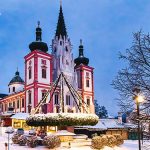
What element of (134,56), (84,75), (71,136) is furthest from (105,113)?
(134,56)

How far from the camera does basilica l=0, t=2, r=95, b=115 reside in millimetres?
55781

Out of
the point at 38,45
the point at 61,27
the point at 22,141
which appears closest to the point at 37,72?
the point at 38,45

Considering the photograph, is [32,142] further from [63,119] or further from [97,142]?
[97,142]

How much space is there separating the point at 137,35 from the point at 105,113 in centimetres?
8726

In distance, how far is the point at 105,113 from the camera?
9606 centimetres

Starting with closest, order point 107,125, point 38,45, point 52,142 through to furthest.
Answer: point 52,142 → point 107,125 → point 38,45

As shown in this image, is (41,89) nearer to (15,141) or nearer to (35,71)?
(35,71)

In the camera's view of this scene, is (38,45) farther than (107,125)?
Yes

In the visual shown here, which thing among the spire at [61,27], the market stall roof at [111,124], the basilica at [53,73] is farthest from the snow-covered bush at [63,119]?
the spire at [61,27]

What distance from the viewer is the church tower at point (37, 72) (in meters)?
54.8

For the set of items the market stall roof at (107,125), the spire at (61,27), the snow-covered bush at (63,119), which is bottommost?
the market stall roof at (107,125)

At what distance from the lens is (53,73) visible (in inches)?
2427

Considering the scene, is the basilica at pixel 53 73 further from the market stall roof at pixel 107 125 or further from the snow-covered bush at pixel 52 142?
the snow-covered bush at pixel 52 142

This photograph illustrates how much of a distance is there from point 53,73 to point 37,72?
6570 mm
